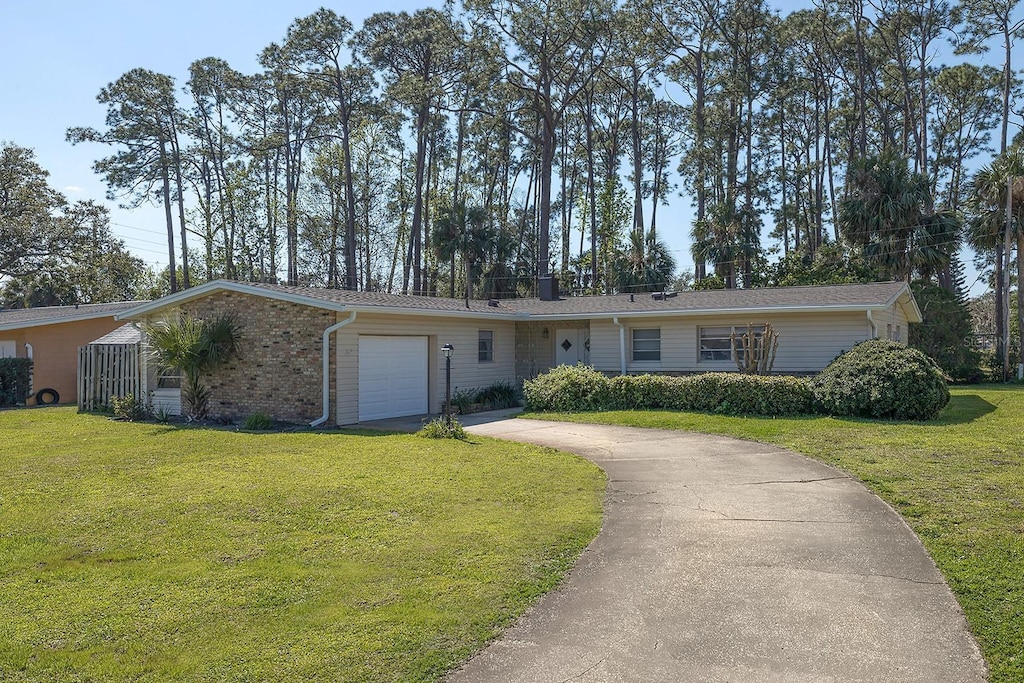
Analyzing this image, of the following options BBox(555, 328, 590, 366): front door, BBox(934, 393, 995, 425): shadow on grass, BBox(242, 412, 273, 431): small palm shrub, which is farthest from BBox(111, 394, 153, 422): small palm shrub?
BBox(934, 393, 995, 425): shadow on grass

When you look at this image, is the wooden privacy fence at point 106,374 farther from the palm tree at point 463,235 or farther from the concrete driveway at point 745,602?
the palm tree at point 463,235

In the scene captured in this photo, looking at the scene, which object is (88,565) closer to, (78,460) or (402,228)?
(78,460)

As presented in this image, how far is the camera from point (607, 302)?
2038 centimetres

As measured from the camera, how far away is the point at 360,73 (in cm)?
3781

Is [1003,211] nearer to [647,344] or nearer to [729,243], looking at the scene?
[729,243]

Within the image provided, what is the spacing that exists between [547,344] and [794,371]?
6905 millimetres

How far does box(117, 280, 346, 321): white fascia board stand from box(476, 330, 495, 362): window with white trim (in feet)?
18.4

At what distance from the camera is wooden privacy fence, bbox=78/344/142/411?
54.0 feet

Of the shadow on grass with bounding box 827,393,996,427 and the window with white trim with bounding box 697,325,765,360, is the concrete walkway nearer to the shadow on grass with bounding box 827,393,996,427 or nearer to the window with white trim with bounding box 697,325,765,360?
the shadow on grass with bounding box 827,393,996,427

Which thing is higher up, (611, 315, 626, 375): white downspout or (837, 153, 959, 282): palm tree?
(837, 153, 959, 282): palm tree

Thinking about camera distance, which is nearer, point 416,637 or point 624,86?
point 416,637

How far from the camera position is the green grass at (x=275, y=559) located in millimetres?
3676

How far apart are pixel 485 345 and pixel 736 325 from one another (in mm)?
6543

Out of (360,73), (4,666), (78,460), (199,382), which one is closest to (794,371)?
(199,382)
